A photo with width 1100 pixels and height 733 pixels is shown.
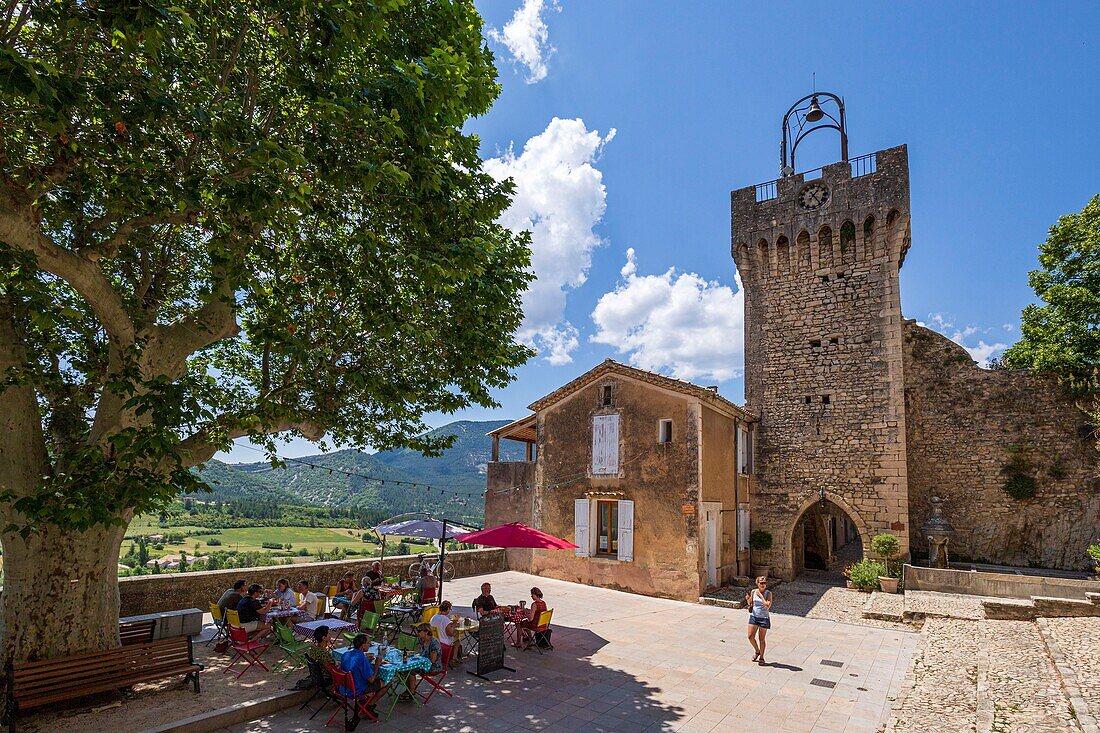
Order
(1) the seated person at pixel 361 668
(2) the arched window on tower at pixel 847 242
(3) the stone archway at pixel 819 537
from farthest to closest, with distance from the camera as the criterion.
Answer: (2) the arched window on tower at pixel 847 242, (3) the stone archway at pixel 819 537, (1) the seated person at pixel 361 668

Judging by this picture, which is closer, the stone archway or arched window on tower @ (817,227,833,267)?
the stone archway

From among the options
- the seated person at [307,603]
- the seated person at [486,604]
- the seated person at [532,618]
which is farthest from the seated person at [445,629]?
the seated person at [307,603]

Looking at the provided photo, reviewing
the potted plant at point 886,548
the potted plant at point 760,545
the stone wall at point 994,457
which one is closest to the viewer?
the potted plant at point 886,548

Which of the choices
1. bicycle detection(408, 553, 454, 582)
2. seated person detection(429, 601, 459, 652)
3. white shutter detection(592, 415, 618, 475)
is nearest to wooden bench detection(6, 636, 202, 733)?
seated person detection(429, 601, 459, 652)

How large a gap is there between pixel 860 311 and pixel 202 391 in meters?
18.8

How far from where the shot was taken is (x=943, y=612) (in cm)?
1325

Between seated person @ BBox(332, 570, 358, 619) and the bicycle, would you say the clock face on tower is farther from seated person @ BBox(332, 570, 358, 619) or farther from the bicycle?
seated person @ BBox(332, 570, 358, 619)

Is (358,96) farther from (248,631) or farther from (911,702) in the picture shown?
(911,702)

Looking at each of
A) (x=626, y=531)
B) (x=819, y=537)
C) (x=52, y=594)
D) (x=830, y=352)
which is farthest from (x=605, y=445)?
(x=52, y=594)

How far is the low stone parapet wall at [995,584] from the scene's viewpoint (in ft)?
44.8

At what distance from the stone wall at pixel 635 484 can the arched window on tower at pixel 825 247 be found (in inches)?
315

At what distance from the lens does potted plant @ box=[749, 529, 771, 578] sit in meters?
18.9

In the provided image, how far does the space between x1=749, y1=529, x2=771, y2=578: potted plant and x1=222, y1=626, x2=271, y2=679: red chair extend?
15375 millimetres

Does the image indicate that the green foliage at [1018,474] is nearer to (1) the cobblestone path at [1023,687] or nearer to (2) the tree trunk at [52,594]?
(1) the cobblestone path at [1023,687]
